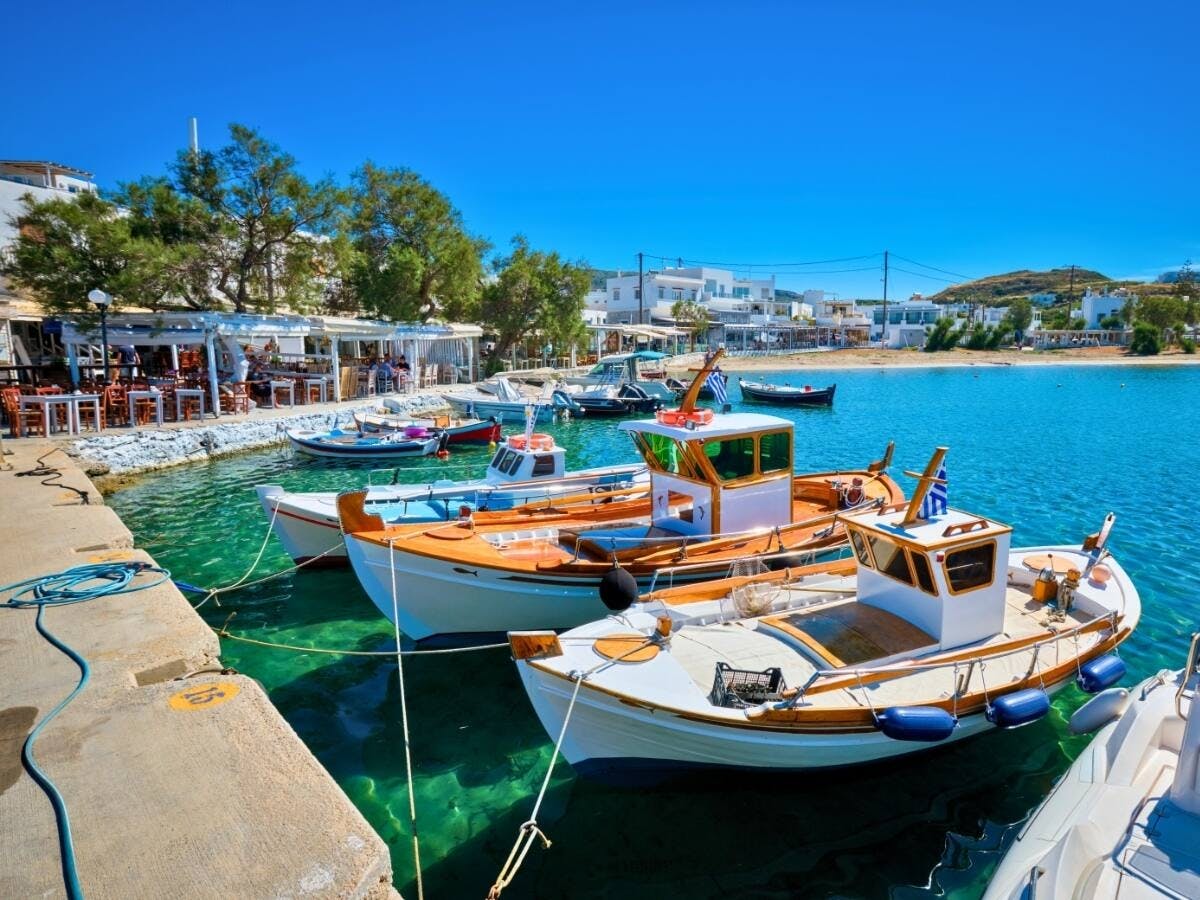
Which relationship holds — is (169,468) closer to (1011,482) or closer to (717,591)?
(717,591)

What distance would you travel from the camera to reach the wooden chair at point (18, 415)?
19.8 metres

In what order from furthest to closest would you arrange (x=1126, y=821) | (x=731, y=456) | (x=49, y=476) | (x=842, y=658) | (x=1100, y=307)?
(x=1100, y=307) → (x=49, y=476) → (x=731, y=456) → (x=842, y=658) → (x=1126, y=821)

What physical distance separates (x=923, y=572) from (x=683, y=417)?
4.26 metres

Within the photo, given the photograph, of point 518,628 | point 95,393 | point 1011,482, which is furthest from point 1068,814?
point 95,393

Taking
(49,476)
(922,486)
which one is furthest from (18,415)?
(922,486)

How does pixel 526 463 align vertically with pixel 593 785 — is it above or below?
above

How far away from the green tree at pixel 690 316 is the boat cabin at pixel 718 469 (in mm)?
75364

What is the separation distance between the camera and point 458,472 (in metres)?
22.0

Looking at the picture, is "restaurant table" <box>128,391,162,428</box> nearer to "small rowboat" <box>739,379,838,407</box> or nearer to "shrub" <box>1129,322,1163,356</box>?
"small rowboat" <box>739,379,838,407</box>

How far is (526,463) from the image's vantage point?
48.0 feet

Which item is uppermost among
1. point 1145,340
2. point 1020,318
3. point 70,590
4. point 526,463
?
point 1020,318

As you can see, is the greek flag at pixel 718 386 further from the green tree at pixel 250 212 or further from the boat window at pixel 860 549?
the green tree at pixel 250 212

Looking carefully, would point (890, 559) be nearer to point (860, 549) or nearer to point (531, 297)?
point (860, 549)

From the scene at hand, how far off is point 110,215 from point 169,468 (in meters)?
13.0
